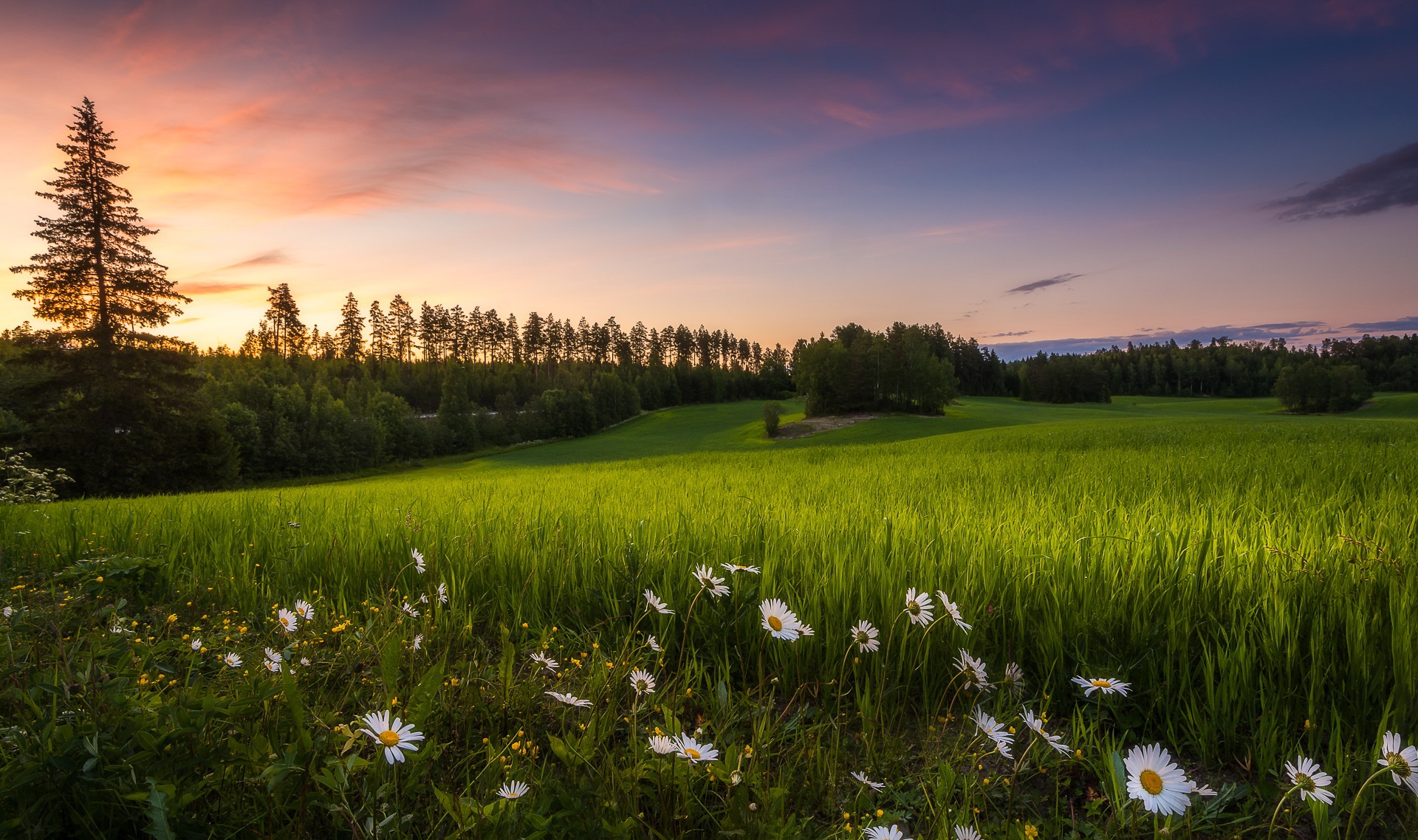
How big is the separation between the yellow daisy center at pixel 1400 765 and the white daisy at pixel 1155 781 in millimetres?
390

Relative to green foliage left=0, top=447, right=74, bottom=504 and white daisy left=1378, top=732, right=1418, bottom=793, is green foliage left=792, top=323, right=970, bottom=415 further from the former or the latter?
white daisy left=1378, top=732, right=1418, bottom=793

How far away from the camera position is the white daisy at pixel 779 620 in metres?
1.71

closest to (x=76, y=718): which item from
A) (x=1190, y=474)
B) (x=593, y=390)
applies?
(x=1190, y=474)

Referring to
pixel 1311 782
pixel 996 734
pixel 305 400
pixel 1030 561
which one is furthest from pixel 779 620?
pixel 305 400

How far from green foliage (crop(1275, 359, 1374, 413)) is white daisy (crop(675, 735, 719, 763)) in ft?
295

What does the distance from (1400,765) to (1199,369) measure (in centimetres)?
14747

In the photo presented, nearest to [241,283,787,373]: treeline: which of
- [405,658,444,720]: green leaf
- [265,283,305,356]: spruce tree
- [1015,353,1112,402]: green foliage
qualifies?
[265,283,305,356]: spruce tree

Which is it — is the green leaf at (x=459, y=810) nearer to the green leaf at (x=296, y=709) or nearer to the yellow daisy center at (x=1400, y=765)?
the green leaf at (x=296, y=709)

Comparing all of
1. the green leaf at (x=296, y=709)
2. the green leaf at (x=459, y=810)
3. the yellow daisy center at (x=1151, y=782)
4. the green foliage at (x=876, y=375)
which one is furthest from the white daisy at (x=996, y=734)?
the green foliage at (x=876, y=375)

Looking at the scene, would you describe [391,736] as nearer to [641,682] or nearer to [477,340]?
[641,682]

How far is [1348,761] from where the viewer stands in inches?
67.2

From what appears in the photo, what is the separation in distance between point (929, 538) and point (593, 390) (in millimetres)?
94536

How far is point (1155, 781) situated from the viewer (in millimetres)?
1179

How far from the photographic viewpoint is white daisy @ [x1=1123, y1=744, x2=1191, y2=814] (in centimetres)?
109
